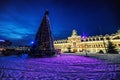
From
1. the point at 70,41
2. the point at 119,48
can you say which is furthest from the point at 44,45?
the point at 70,41

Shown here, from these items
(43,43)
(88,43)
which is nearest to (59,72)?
(43,43)

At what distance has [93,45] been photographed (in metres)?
56.6

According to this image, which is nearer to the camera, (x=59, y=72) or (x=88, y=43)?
(x=59, y=72)

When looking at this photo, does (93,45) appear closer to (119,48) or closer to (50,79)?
(119,48)

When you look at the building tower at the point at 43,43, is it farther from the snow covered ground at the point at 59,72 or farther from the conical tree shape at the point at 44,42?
the snow covered ground at the point at 59,72

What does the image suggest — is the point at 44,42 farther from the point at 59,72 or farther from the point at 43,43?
the point at 59,72

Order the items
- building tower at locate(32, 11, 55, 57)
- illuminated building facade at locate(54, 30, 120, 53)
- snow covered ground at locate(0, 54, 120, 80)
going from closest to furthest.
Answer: snow covered ground at locate(0, 54, 120, 80) < building tower at locate(32, 11, 55, 57) < illuminated building facade at locate(54, 30, 120, 53)

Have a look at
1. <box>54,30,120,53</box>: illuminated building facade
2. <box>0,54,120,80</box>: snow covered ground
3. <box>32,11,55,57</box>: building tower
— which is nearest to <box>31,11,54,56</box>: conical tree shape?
<box>32,11,55,57</box>: building tower

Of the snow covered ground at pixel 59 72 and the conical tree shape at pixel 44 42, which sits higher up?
the conical tree shape at pixel 44 42

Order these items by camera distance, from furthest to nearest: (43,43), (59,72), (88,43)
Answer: (88,43), (43,43), (59,72)

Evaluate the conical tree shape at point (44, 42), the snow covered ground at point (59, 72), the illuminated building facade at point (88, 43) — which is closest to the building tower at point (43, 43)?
the conical tree shape at point (44, 42)

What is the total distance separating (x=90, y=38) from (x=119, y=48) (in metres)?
14.5

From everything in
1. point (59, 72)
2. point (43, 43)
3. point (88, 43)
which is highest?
point (88, 43)

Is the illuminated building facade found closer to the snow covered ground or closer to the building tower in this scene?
the building tower
